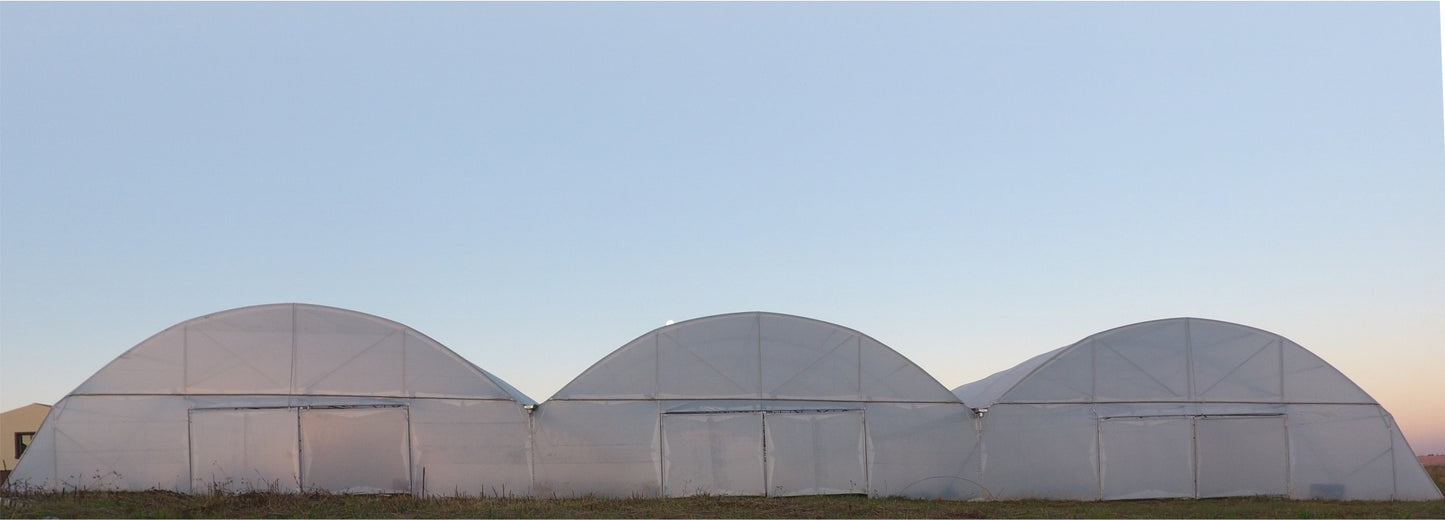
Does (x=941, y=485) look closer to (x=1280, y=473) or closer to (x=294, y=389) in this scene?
(x=1280, y=473)

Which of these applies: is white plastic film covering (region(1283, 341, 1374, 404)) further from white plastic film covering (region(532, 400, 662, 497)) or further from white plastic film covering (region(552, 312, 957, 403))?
white plastic film covering (region(532, 400, 662, 497))

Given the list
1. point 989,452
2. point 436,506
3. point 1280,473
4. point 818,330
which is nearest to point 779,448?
point 818,330

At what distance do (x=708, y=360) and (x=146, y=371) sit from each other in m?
10.9

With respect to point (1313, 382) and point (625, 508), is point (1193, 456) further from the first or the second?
point (625, 508)

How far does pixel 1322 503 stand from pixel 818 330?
10376 mm

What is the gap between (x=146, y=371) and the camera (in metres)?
23.0

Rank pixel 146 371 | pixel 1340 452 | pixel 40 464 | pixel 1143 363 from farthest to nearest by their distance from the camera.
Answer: pixel 1143 363
pixel 1340 452
pixel 146 371
pixel 40 464

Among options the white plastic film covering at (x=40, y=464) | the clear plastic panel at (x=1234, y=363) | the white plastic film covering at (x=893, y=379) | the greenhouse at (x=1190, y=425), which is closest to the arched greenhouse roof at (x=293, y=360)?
the white plastic film covering at (x=40, y=464)

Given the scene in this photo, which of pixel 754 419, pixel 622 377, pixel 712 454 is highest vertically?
pixel 622 377

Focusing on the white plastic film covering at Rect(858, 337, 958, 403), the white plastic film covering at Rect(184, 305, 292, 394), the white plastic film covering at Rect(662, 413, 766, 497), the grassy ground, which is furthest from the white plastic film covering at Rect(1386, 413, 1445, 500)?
the white plastic film covering at Rect(184, 305, 292, 394)

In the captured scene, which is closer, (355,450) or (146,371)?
(355,450)

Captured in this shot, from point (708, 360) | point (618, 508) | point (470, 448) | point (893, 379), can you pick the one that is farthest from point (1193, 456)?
point (470, 448)

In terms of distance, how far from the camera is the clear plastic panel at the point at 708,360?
2412 cm

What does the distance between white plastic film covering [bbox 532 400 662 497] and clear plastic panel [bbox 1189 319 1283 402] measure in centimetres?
1142
